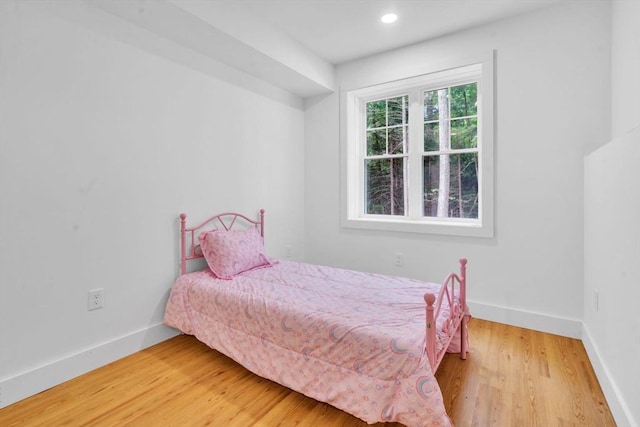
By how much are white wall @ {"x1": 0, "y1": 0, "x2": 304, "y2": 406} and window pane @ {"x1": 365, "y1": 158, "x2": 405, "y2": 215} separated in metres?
1.69

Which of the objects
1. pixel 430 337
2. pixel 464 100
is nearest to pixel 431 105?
pixel 464 100

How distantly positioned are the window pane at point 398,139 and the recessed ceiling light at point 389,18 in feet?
3.67

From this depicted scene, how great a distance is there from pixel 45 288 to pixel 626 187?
326 centimetres

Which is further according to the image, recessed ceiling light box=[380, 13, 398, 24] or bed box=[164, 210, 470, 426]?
recessed ceiling light box=[380, 13, 398, 24]

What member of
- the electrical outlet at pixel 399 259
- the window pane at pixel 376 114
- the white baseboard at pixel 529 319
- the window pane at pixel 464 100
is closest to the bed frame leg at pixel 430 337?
the white baseboard at pixel 529 319

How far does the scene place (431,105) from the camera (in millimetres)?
3543

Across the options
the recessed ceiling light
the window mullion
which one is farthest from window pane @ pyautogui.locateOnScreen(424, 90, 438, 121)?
the recessed ceiling light

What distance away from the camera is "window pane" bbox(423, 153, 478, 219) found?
3.31 m

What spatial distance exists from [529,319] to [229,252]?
2.65 m

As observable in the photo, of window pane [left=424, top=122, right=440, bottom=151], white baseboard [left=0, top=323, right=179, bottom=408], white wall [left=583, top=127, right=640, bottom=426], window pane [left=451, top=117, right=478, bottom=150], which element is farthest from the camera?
window pane [left=424, top=122, right=440, bottom=151]

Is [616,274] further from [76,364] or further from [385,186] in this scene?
[76,364]

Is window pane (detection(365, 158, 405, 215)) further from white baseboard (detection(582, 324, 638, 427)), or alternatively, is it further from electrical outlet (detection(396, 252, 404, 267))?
white baseboard (detection(582, 324, 638, 427))

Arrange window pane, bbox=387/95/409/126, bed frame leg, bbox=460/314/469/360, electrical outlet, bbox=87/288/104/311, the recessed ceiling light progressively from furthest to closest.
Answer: window pane, bbox=387/95/409/126 < the recessed ceiling light < bed frame leg, bbox=460/314/469/360 < electrical outlet, bbox=87/288/104/311

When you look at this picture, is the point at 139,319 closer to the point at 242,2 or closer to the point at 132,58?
the point at 132,58
